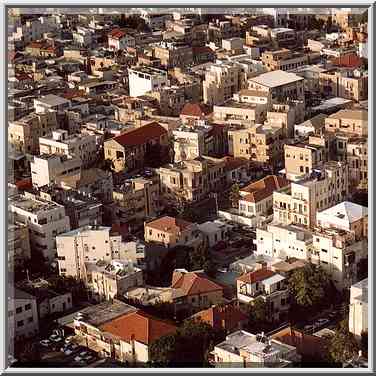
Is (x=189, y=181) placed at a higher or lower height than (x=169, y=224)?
higher

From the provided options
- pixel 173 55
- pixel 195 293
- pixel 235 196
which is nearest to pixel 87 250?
pixel 195 293

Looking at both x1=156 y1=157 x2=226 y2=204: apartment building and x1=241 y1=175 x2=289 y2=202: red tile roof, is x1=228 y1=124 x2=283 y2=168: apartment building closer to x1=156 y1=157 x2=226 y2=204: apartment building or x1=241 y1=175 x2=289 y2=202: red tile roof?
x1=156 y1=157 x2=226 y2=204: apartment building

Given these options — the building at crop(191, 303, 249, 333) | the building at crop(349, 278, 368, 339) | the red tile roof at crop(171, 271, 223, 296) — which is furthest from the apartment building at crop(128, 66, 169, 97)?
the building at crop(349, 278, 368, 339)

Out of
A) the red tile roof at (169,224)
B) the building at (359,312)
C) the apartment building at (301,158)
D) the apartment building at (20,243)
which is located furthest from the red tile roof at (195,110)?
the building at (359,312)

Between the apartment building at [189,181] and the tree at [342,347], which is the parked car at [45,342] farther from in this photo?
the apartment building at [189,181]

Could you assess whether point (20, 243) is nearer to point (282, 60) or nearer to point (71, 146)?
point (71, 146)

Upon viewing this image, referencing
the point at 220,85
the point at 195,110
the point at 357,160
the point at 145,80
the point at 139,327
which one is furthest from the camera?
the point at 145,80

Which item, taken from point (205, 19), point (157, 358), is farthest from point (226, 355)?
point (205, 19)
